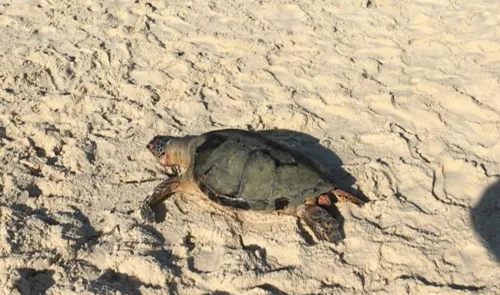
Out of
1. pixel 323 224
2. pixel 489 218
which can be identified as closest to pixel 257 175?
pixel 323 224

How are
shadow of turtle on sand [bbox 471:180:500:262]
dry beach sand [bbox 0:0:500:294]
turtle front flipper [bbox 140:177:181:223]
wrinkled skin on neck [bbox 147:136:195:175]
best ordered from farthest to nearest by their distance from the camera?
wrinkled skin on neck [bbox 147:136:195:175]
turtle front flipper [bbox 140:177:181:223]
shadow of turtle on sand [bbox 471:180:500:262]
dry beach sand [bbox 0:0:500:294]

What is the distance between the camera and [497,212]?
12.0 ft

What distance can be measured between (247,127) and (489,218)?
6.31 ft

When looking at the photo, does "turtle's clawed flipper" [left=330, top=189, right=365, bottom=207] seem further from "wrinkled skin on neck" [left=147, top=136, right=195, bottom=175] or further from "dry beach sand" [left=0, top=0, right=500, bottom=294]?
"wrinkled skin on neck" [left=147, top=136, right=195, bottom=175]

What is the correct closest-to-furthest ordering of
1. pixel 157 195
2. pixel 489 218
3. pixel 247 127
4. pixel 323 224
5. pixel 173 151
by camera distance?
pixel 323 224 → pixel 489 218 → pixel 157 195 → pixel 173 151 → pixel 247 127

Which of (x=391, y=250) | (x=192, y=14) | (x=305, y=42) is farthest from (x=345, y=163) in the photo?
(x=192, y=14)

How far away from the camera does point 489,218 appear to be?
11.9 ft

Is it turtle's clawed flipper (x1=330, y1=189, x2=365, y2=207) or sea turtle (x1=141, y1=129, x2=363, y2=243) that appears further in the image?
turtle's clawed flipper (x1=330, y1=189, x2=365, y2=207)

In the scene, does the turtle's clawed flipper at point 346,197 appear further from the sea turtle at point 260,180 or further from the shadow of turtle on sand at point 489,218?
the shadow of turtle on sand at point 489,218

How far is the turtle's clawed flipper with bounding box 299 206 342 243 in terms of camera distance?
11.4ft

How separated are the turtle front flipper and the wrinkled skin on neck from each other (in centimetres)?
18

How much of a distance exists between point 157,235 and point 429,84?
9.10ft

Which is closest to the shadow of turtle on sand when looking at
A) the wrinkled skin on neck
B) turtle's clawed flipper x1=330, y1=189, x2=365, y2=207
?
turtle's clawed flipper x1=330, y1=189, x2=365, y2=207

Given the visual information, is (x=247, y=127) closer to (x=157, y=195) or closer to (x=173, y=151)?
(x=173, y=151)
